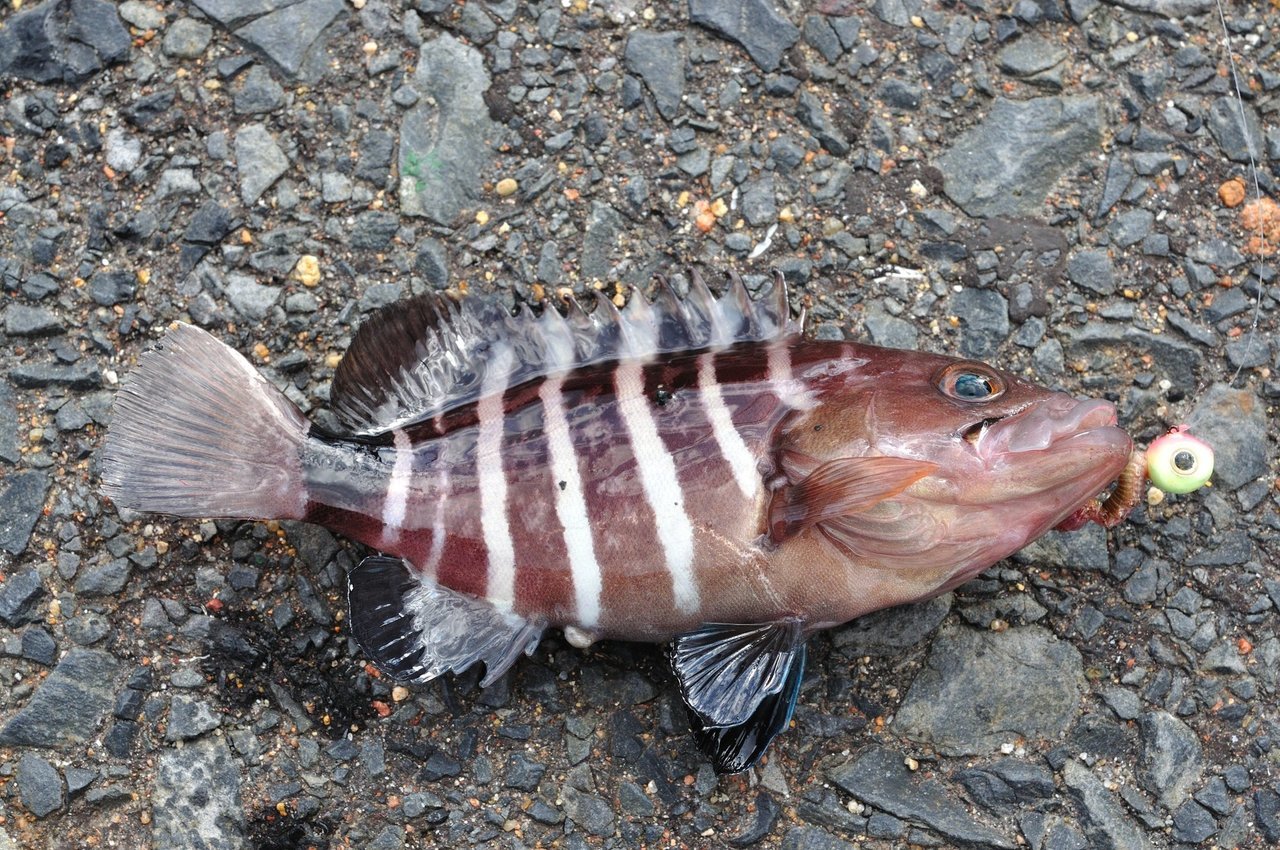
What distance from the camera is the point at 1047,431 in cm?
346

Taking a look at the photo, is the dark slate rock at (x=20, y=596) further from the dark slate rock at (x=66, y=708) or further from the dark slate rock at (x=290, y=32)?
the dark slate rock at (x=290, y=32)

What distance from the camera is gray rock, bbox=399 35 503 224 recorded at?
417 centimetres

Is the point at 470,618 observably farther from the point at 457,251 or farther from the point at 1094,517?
the point at 1094,517

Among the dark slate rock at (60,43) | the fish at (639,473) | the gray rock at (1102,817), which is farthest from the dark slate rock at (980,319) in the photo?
the dark slate rock at (60,43)

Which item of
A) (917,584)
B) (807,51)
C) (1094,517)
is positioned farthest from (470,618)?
(807,51)

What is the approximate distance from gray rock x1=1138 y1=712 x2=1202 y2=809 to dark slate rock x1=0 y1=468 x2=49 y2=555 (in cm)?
354

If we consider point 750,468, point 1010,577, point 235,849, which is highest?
point 750,468

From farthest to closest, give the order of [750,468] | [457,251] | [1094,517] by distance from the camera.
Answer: [457,251] < [1094,517] < [750,468]

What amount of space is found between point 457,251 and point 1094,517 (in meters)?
2.18

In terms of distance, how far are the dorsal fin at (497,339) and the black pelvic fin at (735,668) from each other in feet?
2.78

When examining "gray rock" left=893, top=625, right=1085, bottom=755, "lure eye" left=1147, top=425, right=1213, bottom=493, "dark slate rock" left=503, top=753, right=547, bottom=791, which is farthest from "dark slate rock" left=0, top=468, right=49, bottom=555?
"lure eye" left=1147, top=425, right=1213, bottom=493

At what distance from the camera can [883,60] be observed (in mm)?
4297

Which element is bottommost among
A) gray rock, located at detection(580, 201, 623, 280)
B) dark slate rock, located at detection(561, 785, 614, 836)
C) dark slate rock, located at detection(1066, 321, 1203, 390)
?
dark slate rock, located at detection(561, 785, 614, 836)

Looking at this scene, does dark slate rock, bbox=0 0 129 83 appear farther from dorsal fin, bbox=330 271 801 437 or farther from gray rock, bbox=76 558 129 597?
gray rock, bbox=76 558 129 597
